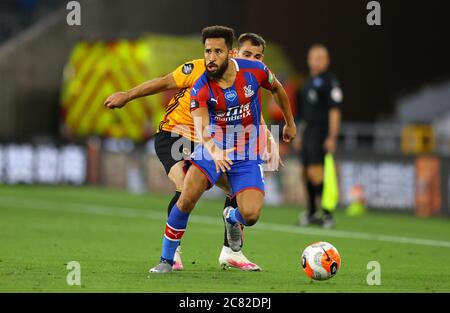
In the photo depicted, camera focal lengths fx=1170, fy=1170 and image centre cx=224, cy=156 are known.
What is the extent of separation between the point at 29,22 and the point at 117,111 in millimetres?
4781

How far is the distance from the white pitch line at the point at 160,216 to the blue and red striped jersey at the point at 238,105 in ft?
13.4

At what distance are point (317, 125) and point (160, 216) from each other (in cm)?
303

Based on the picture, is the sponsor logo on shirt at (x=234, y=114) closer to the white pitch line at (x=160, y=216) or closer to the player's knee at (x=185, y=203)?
the player's knee at (x=185, y=203)

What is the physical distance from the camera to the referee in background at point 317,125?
621 inches

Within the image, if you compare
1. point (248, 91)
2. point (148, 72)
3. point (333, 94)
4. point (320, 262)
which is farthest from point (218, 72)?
point (148, 72)

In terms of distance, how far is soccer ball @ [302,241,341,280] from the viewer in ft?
30.7

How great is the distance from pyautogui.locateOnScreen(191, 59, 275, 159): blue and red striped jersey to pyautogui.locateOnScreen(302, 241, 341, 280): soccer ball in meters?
1.07

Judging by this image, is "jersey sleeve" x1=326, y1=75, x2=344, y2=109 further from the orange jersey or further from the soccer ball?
the soccer ball

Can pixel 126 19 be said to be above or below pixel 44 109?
above

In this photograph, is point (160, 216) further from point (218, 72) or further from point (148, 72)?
point (148, 72)

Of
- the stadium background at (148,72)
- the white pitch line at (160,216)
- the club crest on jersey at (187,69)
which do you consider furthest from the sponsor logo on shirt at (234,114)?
the stadium background at (148,72)
